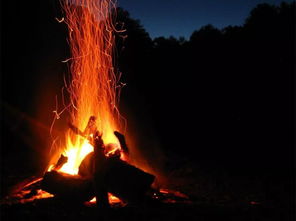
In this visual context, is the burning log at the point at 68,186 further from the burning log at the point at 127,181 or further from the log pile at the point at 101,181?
the burning log at the point at 127,181

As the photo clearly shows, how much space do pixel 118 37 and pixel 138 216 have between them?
423 inches

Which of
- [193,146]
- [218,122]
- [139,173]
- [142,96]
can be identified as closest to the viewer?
[139,173]

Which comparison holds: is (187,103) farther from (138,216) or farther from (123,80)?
(138,216)

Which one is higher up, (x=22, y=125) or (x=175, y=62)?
A: (x=175, y=62)

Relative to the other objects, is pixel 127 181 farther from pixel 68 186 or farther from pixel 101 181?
pixel 68 186

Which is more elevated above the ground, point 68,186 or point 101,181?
point 101,181

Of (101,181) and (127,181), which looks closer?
(101,181)

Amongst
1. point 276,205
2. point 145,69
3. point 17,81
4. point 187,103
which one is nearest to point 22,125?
point 17,81

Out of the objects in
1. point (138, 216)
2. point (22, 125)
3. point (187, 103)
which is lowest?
point (138, 216)

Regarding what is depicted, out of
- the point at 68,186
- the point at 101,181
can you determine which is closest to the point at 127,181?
the point at 101,181

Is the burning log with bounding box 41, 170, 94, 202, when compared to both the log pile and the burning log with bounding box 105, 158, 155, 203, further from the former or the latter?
the burning log with bounding box 105, 158, 155, 203

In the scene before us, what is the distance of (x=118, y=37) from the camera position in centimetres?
1463

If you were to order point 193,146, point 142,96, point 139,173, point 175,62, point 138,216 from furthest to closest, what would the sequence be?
point 175,62
point 142,96
point 193,146
point 139,173
point 138,216

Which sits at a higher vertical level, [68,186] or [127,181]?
[127,181]
